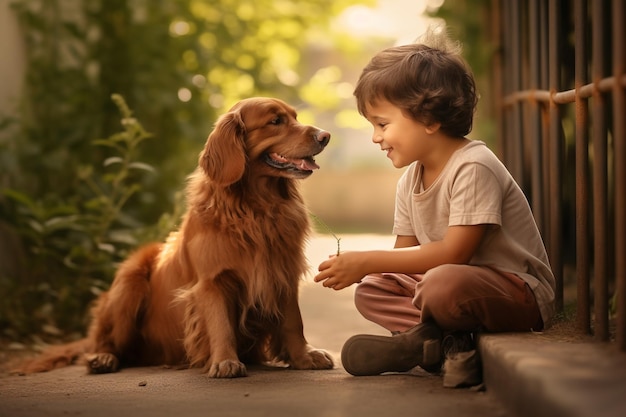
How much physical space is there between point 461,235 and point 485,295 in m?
0.21

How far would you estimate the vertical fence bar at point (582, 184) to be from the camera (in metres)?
2.96

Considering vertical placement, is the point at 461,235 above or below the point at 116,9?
below

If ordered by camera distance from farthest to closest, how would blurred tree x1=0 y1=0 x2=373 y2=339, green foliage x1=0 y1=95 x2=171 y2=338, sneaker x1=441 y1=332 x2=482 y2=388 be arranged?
blurred tree x1=0 y1=0 x2=373 y2=339 → green foliage x1=0 y1=95 x2=171 y2=338 → sneaker x1=441 y1=332 x2=482 y2=388

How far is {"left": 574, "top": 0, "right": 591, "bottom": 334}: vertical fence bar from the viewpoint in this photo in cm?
296

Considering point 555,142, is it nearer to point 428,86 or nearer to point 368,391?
point 428,86

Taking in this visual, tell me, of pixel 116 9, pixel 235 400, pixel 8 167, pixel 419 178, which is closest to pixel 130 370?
pixel 235 400

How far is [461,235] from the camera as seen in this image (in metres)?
2.93

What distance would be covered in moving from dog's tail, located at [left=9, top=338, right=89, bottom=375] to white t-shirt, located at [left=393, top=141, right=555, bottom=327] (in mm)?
1853

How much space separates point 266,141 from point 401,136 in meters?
0.70

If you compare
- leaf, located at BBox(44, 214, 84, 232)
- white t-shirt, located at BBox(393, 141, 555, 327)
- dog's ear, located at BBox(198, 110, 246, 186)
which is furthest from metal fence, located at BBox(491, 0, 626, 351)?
leaf, located at BBox(44, 214, 84, 232)

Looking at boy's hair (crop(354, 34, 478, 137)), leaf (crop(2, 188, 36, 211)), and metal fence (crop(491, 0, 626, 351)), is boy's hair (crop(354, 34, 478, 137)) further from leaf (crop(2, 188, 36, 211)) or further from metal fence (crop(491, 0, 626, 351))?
leaf (crop(2, 188, 36, 211))

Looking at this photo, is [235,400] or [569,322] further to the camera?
[569,322]

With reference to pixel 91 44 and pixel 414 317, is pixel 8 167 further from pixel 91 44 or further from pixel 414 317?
pixel 414 317

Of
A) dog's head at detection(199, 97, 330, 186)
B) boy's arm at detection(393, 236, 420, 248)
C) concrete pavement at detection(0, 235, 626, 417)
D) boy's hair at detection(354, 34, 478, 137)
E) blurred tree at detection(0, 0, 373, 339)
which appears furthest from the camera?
blurred tree at detection(0, 0, 373, 339)
